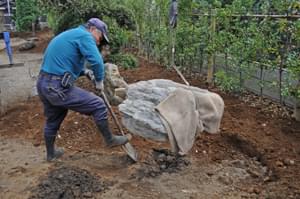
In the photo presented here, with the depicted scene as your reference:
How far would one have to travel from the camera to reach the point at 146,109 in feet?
14.2

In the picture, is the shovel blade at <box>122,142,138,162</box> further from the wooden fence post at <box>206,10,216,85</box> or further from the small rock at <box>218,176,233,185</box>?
the wooden fence post at <box>206,10,216,85</box>

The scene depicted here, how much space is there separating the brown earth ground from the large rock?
11.3 inches

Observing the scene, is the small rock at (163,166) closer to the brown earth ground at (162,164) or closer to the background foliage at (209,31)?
the brown earth ground at (162,164)

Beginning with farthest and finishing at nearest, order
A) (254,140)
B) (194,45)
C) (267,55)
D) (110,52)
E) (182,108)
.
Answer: (110,52) < (194,45) < (267,55) < (254,140) < (182,108)

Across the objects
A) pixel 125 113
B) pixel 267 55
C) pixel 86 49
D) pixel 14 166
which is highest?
pixel 86 49

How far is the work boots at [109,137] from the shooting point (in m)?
4.00

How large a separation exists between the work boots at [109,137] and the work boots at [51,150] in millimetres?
609

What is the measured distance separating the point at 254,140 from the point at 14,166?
2.65m

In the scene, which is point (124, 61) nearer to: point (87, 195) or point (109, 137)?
point (109, 137)

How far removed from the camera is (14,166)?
435 cm

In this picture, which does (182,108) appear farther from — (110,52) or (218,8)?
(110,52)

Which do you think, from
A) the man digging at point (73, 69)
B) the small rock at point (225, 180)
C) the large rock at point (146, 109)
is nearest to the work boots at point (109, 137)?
the man digging at point (73, 69)

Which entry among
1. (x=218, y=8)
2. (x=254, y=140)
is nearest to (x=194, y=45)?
(x=218, y=8)

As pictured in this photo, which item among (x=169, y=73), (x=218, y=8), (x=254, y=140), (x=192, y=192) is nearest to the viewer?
(x=192, y=192)
